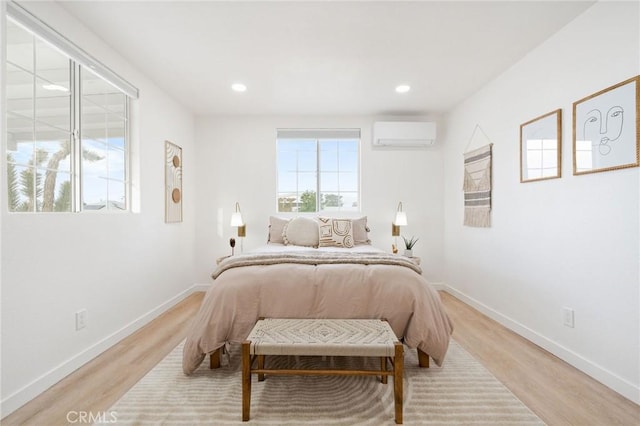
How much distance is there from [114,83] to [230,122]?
70.1 inches

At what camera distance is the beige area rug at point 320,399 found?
152 centimetres

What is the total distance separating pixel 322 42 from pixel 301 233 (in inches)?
77.7

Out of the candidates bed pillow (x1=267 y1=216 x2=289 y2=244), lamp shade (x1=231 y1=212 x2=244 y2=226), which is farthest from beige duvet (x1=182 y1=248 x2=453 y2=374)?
lamp shade (x1=231 y1=212 x2=244 y2=226)

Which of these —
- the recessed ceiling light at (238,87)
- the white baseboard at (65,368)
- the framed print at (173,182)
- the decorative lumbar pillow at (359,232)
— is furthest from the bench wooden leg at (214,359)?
the recessed ceiling light at (238,87)

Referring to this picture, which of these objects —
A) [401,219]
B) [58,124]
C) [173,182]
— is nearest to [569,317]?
[401,219]

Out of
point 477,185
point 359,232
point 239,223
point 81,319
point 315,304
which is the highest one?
point 477,185

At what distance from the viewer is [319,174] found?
4.33 meters

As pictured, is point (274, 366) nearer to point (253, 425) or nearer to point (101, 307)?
point (253, 425)

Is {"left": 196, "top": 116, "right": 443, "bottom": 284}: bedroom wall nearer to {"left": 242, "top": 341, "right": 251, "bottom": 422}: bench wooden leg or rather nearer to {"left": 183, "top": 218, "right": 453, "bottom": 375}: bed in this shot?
{"left": 183, "top": 218, "right": 453, "bottom": 375}: bed

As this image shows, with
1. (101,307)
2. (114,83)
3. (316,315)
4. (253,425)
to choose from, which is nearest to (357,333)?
(316,315)

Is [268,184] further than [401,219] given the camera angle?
Yes

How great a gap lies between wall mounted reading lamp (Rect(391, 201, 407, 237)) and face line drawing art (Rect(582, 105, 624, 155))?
2.13m

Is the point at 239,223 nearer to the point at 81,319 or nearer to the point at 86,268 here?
the point at 86,268

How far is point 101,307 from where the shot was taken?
2.29 metres
